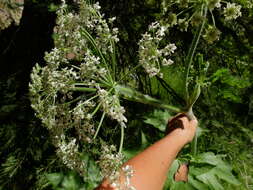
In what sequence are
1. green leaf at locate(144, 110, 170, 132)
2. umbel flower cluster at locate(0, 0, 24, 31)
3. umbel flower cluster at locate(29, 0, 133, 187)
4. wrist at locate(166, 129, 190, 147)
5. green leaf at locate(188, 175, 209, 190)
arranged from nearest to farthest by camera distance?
umbel flower cluster at locate(29, 0, 133, 187) < wrist at locate(166, 129, 190, 147) < green leaf at locate(188, 175, 209, 190) < green leaf at locate(144, 110, 170, 132) < umbel flower cluster at locate(0, 0, 24, 31)

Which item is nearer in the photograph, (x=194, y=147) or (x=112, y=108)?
(x=112, y=108)

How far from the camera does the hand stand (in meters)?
1.80

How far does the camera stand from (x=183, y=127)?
1.81 m

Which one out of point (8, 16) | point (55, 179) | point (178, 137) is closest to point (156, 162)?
point (178, 137)

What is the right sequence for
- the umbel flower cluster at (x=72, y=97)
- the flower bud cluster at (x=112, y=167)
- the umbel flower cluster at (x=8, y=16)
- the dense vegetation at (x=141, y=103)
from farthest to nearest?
the umbel flower cluster at (x=8, y=16), the dense vegetation at (x=141, y=103), the umbel flower cluster at (x=72, y=97), the flower bud cluster at (x=112, y=167)

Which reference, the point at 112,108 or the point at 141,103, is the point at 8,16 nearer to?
the point at 141,103

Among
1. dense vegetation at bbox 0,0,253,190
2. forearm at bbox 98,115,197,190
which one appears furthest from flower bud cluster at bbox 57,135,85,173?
dense vegetation at bbox 0,0,253,190

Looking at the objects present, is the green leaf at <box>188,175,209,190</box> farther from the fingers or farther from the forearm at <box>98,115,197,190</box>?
the forearm at <box>98,115,197,190</box>

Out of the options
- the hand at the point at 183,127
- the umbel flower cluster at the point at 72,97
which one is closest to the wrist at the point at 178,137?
the hand at the point at 183,127

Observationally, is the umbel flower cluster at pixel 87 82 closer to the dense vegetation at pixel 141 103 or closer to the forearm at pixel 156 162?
the forearm at pixel 156 162

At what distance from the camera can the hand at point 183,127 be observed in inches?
70.8

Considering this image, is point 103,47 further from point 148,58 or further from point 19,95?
point 19,95

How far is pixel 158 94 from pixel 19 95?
3.95 feet

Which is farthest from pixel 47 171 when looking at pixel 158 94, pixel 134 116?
pixel 158 94
